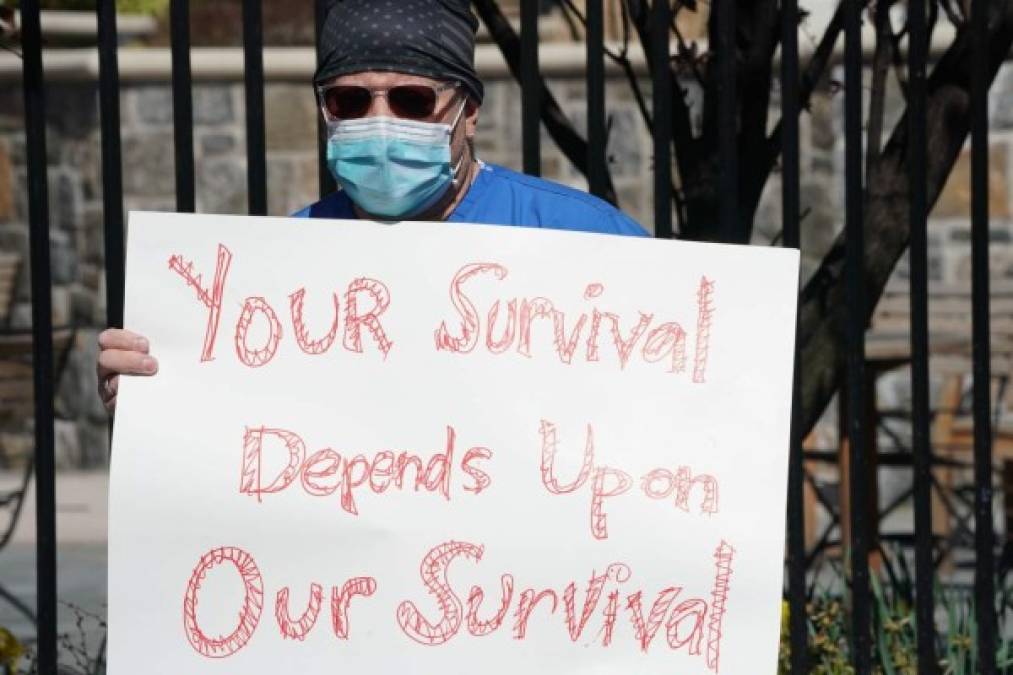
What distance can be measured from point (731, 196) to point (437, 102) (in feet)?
2.60

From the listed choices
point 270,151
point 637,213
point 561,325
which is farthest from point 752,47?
point 270,151

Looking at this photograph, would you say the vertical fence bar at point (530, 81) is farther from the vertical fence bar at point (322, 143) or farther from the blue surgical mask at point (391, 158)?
the blue surgical mask at point (391, 158)

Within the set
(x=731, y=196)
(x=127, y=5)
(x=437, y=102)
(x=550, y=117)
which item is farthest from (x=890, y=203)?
(x=127, y=5)

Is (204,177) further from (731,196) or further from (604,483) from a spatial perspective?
(604,483)

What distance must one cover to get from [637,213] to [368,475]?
20.7ft

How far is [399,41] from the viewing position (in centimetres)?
290

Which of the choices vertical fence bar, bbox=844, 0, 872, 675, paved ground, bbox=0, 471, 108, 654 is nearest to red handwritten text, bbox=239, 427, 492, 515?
vertical fence bar, bbox=844, 0, 872, 675

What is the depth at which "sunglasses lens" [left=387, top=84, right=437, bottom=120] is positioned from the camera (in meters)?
2.93

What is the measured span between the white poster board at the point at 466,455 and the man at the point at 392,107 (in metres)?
0.06

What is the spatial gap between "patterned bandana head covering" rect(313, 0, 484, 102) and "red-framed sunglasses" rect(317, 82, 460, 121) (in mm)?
20

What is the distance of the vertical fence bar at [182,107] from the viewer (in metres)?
3.43

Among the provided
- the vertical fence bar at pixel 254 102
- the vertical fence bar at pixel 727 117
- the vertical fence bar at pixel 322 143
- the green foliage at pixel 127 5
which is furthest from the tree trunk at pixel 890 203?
the green foliage at pixel 127 5

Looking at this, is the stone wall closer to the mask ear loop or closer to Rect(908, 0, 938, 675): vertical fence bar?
Rect(908, 0, 938, 675): vertical fence bar

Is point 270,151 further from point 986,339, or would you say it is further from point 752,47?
point 986,339
